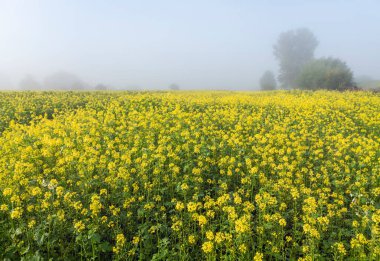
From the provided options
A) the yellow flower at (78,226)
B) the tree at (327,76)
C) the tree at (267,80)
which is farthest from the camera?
the tree at (267,80)

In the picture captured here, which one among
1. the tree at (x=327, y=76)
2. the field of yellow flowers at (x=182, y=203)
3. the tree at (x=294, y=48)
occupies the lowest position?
the field of yellow flowers at (x=182, y=203)

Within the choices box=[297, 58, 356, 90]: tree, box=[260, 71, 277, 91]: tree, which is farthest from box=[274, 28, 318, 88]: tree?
box=[297, 58, 356, 90]: tree

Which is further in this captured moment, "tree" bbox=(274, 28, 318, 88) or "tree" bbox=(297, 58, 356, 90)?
"tree" bbox=(274, 28, 318, 88)

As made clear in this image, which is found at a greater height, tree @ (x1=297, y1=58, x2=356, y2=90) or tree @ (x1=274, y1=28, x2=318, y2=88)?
tree @ (x1=274, y1=28, x2=318, y2=88)

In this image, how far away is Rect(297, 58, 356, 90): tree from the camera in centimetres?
4725

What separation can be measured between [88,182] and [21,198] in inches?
45.7

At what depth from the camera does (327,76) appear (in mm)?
49219

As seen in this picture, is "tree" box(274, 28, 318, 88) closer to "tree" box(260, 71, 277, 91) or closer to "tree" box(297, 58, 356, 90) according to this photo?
"tree" box(260, 71, 277, 91)

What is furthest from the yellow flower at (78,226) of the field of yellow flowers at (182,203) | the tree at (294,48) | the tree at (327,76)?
the tree at (294,48)

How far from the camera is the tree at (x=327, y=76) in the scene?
47.2 m

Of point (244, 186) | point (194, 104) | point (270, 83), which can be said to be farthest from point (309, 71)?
point (244, 186)

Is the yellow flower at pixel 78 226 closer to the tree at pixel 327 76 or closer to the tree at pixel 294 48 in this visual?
the tree at pixel 327 76

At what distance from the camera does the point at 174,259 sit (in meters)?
4.71

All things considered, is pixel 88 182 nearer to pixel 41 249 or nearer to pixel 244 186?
pixel 41 249
